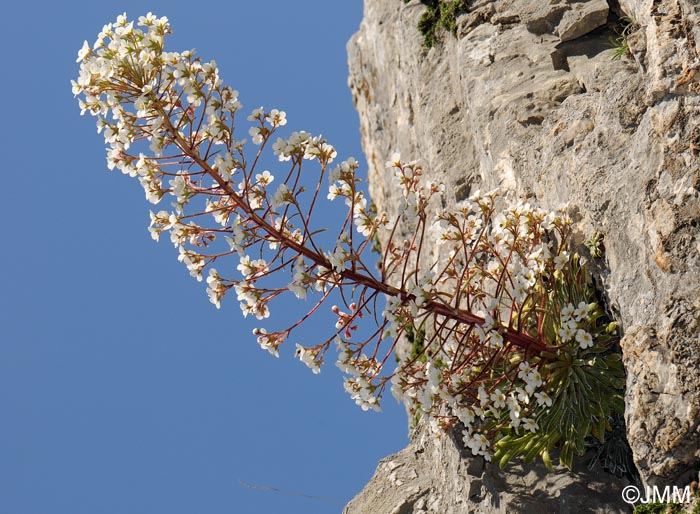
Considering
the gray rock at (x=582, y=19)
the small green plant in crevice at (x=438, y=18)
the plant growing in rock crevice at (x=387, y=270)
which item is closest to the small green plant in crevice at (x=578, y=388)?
the plant growing in rock crevice at (x=387, y=270)

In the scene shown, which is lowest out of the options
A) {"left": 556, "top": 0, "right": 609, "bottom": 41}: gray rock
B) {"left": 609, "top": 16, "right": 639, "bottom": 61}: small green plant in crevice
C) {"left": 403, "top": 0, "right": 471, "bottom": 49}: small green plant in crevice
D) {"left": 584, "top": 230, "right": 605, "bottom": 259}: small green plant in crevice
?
{"left": 584, "top": 230, "right": 605, "bottom": 259}: small green plant in crevice

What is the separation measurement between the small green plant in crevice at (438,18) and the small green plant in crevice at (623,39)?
5.86ft

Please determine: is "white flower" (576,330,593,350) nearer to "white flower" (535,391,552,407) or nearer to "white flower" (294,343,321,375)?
"white flower" (535,391,552,407)

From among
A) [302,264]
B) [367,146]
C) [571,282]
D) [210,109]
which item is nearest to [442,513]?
[571,282]

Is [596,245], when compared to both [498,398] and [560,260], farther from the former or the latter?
[498,398]

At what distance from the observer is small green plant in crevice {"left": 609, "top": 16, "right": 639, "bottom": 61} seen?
681 centimetres

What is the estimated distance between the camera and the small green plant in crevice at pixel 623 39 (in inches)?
268

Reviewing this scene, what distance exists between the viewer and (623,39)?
7.05 metres

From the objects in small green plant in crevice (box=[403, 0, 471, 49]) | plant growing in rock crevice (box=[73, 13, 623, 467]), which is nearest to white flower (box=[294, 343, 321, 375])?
plant growing in rock crevice (box=[73, 13, 623, 467])

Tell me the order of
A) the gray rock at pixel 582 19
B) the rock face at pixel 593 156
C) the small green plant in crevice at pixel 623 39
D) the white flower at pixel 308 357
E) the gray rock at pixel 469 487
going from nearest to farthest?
1. the rock face at pixel 593 156
2. the white flower at pixel 308 357
3. the gray rock at pixel 469 487
4. the small green plant in crevice at pixel 623 39
5. the gray rock at pixel 582 19

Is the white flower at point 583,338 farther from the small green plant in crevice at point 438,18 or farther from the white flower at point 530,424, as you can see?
the small green plant in crevice at point 438,18

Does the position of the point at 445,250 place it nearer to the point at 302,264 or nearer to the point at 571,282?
the point at 571,282

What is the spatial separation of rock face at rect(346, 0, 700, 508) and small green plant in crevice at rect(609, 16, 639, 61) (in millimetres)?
47

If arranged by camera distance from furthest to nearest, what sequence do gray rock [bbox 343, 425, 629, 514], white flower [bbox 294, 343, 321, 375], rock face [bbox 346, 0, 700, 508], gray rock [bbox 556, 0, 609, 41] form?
gray rock [bbox 556, 0, 609, 41]
gray rock [bbox 343, 425, 629, 514]
white flower [bbox 294, 343, 321, 375]
rock face [bbox 346, 0, 700, 508]
